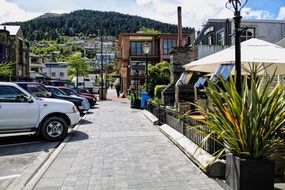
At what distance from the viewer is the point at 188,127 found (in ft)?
31.7

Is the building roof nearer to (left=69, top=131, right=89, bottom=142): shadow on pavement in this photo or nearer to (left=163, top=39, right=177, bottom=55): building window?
(left=163, top=39, right=177, bottom=55): building window

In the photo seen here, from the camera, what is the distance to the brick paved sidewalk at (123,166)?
21.3 ft

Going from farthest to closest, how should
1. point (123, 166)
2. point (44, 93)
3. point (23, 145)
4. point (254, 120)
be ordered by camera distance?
point (44, 93)
point (23, 145)
point (123, 166)
point (254, 120)

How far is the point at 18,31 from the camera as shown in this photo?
184ft

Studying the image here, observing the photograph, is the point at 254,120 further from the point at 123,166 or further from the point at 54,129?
the point at 54,129

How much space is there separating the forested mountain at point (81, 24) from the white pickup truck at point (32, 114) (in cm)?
14327

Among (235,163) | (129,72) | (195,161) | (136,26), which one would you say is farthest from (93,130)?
(136,26)

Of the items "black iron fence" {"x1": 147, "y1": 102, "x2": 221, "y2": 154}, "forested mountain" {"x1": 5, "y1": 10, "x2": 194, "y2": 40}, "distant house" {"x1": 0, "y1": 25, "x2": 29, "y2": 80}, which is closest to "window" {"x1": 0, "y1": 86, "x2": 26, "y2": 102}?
"black iron fence" {"x1": 147, "y1": 102, "x2": 221, "y2": 154}

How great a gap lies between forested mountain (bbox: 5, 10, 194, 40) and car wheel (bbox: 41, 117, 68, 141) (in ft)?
470

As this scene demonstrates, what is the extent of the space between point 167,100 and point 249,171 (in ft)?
51.8

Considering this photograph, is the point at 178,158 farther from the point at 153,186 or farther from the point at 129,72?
the point at 129,72

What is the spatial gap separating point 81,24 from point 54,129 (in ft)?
595

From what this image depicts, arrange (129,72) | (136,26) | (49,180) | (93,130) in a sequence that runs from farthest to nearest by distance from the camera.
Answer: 1. (136,26)
2. (129,72)
3. (93,130)
4. (49,180)

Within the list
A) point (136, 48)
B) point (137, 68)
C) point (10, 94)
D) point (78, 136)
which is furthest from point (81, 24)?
point (10, 94)
